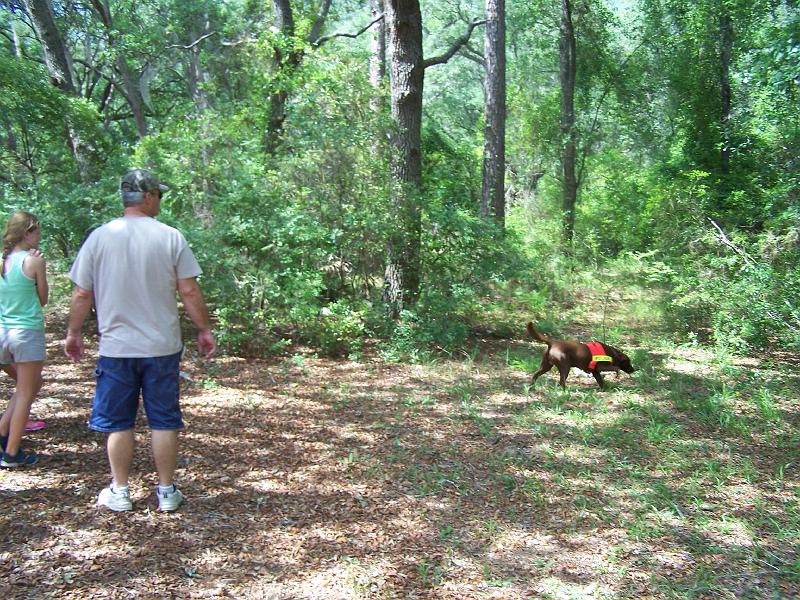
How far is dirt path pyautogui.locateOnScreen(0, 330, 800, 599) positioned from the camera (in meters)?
Result: 3.31

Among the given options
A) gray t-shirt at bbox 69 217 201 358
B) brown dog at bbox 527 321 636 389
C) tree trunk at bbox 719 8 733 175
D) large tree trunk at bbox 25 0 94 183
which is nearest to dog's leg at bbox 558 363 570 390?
brown dog at bbox 527 321 636 389

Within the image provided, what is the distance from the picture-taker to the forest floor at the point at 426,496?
10.9ft

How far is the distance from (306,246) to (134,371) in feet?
14.6

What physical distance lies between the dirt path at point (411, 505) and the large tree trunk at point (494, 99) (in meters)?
8.10

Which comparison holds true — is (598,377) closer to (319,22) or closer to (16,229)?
(16,229)

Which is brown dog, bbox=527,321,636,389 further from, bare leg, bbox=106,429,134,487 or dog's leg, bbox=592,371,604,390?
bare leg, bbox=106,429,134,487

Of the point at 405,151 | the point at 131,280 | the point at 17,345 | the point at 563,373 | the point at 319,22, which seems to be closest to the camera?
the point at 131,280

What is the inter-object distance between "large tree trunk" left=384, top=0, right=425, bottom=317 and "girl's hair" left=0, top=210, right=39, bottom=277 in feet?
15.4

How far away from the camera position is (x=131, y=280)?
3.51m

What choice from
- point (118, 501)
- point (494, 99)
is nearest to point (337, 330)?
point (118, 501)

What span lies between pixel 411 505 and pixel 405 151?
5748mm

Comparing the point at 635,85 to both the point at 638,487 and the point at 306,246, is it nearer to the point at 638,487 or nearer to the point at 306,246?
the point at 306,246

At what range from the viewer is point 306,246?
25.8ft

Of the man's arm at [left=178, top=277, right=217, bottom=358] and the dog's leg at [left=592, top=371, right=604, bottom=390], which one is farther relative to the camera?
the dog's leg at [left=592, top=371, right=604, bottom=390]
